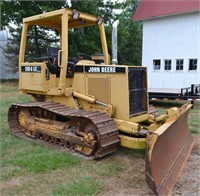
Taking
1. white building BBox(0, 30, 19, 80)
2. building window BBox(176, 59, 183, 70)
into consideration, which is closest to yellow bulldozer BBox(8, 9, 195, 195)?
building window BBox(176, 59, 183, 70)

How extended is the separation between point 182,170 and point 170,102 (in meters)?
8.28

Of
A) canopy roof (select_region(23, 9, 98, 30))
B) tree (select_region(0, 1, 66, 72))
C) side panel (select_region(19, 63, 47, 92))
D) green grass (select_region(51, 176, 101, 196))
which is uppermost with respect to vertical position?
tree (select_region(0, 1, 66, 72))

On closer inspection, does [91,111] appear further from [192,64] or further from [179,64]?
[179,64]

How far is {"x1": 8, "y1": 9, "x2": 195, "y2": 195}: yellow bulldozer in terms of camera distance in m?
4.68

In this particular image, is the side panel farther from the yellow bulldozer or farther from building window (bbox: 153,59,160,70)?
building window (bbox: 153,59,160,70)

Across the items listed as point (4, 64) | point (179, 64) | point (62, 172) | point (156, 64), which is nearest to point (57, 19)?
point (62, 172)

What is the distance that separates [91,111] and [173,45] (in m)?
12.6

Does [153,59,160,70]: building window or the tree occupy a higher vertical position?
the tree

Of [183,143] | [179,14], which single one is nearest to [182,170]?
[183,143]

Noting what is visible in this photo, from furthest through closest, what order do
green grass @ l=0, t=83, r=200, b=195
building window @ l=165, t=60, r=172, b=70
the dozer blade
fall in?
building window @ l=165, t=60, r=172, b=70 → green grass @ l=0, t=83, r=200, b=195 → the dozer blade

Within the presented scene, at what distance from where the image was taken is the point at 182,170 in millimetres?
4496

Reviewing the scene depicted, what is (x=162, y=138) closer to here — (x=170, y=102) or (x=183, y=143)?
(x=183, y=143)

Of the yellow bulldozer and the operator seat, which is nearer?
the yellow bulldozer

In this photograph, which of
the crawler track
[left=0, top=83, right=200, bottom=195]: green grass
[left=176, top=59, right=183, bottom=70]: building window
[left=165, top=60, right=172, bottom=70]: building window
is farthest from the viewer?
[left=165, top=60, right=172, bottom=70]: building window
